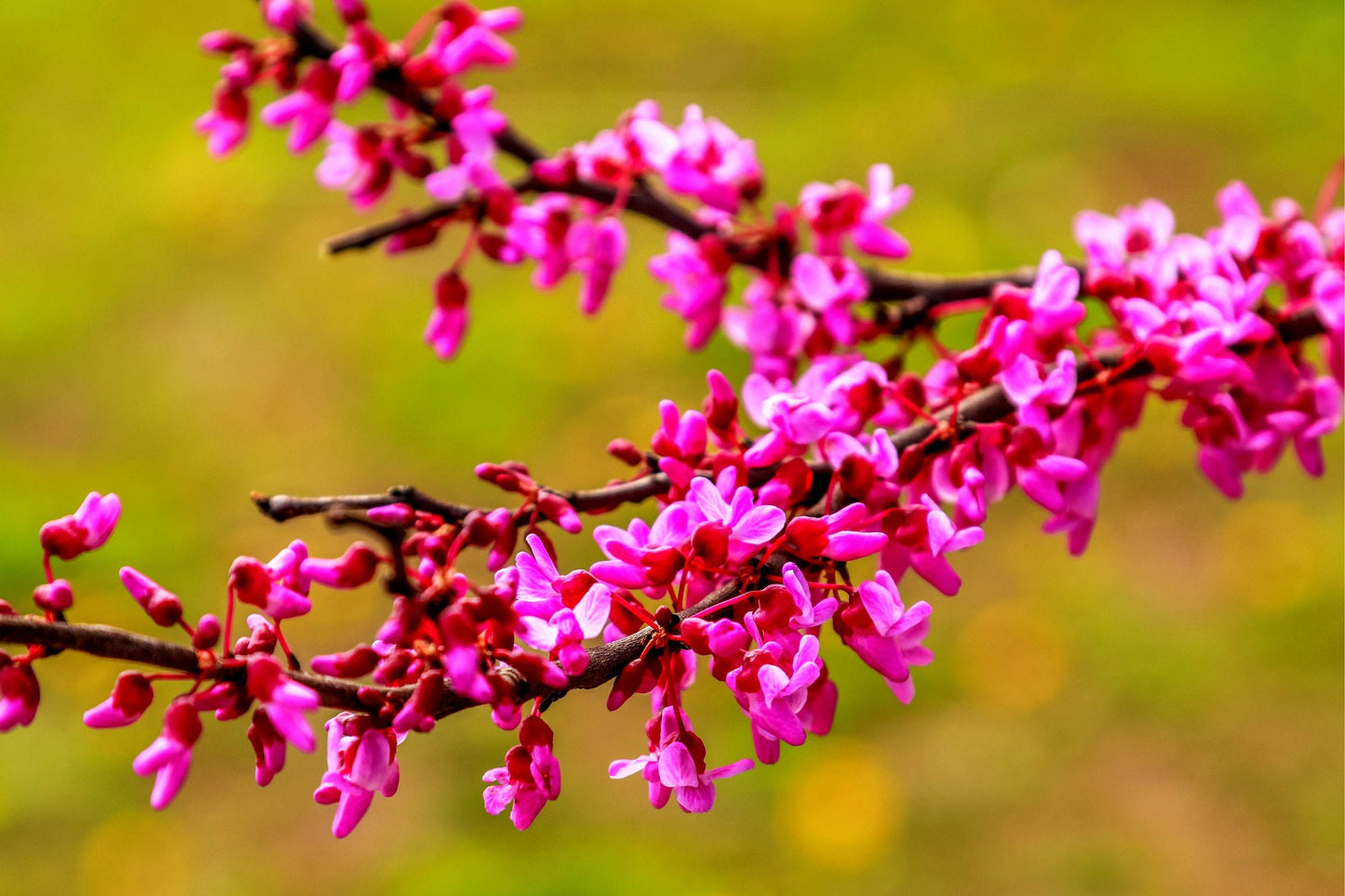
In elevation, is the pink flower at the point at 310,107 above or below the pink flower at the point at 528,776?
above

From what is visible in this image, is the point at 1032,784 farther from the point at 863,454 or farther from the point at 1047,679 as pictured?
the point at 863,454

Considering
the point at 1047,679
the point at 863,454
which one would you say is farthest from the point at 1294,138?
the point at 863,454

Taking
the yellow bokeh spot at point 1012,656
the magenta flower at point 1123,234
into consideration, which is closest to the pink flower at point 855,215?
the magenta flower at point 1123,234

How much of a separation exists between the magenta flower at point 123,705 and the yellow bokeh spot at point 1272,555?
71.8 inches

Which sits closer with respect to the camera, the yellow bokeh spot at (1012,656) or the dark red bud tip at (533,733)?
the dark red bud tip at (533,733)

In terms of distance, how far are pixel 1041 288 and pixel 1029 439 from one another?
0.35ft

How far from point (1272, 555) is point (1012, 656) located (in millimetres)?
515

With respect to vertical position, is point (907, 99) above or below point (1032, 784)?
above

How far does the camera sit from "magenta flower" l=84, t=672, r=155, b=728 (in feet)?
1.69

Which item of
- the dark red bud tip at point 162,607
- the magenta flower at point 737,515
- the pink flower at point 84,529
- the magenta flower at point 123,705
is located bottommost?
the magenta flower at point 123,705

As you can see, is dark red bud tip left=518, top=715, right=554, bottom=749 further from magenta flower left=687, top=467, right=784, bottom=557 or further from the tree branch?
the tree branch

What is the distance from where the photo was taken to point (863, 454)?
24.6 inches

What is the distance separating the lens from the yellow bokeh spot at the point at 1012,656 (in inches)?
71.1

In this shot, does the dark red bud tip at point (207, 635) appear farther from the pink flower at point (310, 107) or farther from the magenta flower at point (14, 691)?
the pink flower at point (310, 107)
